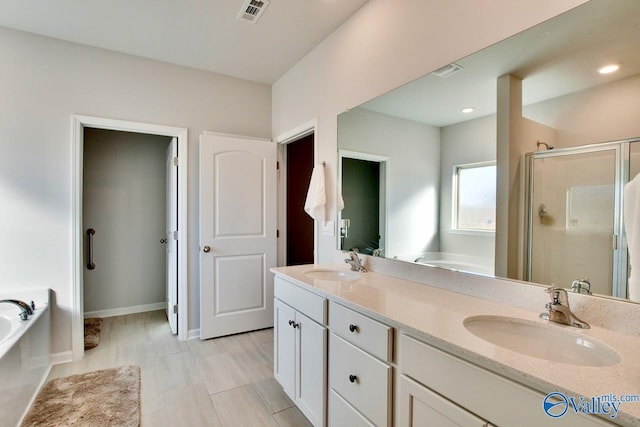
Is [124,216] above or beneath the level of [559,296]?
above

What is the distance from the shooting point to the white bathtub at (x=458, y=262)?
142cm

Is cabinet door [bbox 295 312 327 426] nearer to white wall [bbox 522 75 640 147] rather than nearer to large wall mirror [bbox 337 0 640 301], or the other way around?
large wall mirror [bbox 337 0 640 301]

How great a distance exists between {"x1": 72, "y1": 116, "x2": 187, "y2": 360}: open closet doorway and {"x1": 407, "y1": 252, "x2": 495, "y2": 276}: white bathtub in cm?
247

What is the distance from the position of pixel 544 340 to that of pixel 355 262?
118 centimetres

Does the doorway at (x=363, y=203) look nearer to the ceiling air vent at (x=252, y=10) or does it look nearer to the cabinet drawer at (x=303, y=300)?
the cabinet drawer at (x=303, y=300)

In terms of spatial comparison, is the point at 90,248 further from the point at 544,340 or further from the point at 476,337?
the point at 544,340

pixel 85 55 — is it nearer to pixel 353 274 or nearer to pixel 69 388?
pixel 69 388

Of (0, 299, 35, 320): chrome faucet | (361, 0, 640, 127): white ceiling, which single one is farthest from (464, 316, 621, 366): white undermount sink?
(0, 299, 35, 320): chrome faucet

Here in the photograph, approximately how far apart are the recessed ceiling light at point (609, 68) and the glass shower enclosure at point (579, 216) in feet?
0.83

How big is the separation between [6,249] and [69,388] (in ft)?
3.89

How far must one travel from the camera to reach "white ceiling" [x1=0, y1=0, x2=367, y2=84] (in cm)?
214

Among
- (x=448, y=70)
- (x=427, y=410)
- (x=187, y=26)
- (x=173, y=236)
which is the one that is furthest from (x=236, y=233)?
(x=427, y=410)

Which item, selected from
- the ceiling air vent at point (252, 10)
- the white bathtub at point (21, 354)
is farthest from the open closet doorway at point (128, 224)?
the ceiling air vent at point (252, 10)

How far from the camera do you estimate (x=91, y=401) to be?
2.00 m
